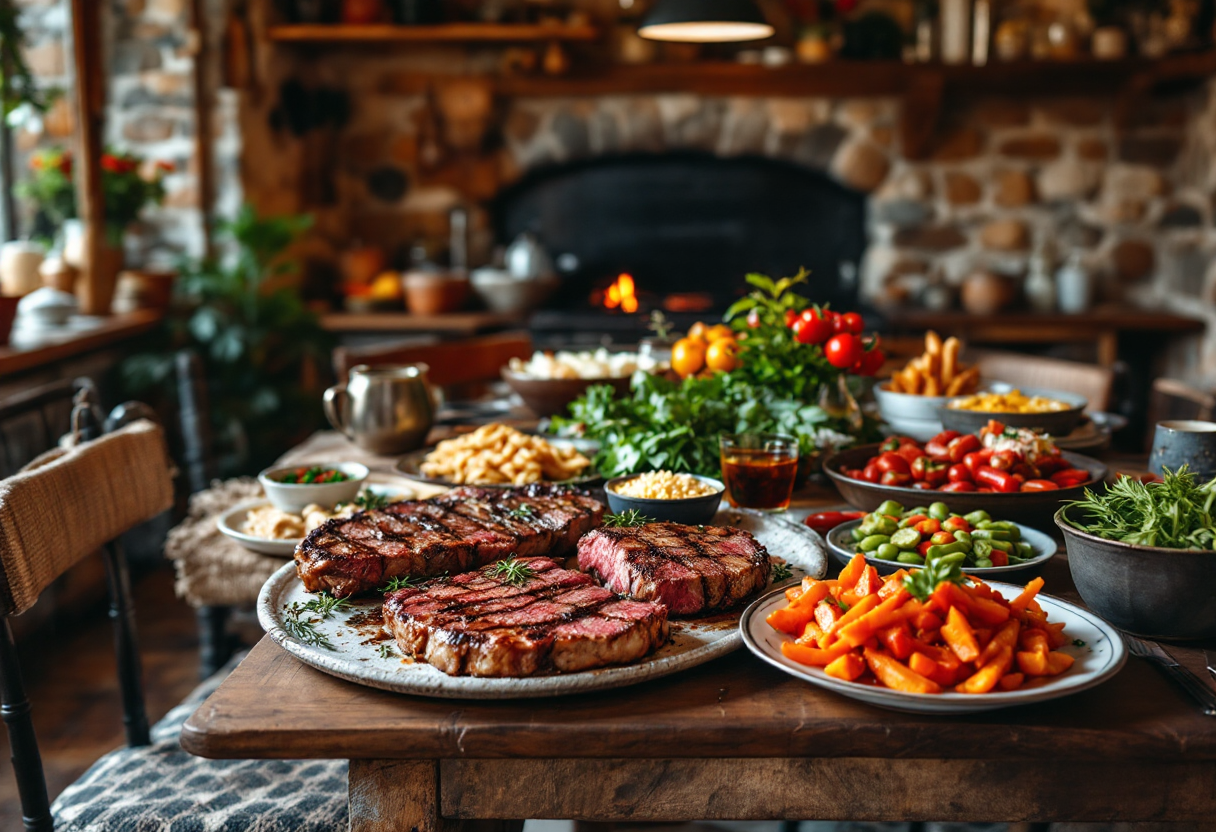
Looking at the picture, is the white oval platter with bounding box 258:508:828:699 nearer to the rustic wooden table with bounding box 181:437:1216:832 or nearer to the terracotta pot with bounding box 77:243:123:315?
the rustic wooden table with bounding box 181:437:1216:832

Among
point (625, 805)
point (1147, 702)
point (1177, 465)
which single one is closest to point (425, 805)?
point (625, 805)

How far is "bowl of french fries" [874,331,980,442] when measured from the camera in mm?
2033

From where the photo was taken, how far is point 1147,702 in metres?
0.97

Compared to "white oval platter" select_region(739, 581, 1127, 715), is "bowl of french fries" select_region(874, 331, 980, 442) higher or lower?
higher

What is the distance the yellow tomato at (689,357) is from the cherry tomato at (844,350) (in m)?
0.27

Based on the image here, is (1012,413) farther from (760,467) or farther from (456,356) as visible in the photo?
(456,356)

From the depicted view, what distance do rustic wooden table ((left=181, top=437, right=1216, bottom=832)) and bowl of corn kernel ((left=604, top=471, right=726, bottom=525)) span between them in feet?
1.46

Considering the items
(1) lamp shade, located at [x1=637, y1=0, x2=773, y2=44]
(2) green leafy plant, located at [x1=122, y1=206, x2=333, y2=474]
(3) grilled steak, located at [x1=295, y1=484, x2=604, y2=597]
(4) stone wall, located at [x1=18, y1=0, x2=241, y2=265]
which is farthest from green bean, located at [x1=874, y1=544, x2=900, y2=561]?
(4) stone wall, located at [x1=18, y1=0, x2=241, y2=265]

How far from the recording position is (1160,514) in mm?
1065

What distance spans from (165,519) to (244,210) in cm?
119

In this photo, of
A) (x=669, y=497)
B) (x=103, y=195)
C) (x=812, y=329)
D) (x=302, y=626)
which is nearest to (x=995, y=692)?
(x=669, y=497)

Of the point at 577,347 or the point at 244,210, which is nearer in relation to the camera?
the point at 244,210

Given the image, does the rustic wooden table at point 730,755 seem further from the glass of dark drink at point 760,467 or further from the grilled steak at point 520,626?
the glass of dark drink at point 760,467

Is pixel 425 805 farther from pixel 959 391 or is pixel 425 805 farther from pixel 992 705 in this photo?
pixel 959 391
